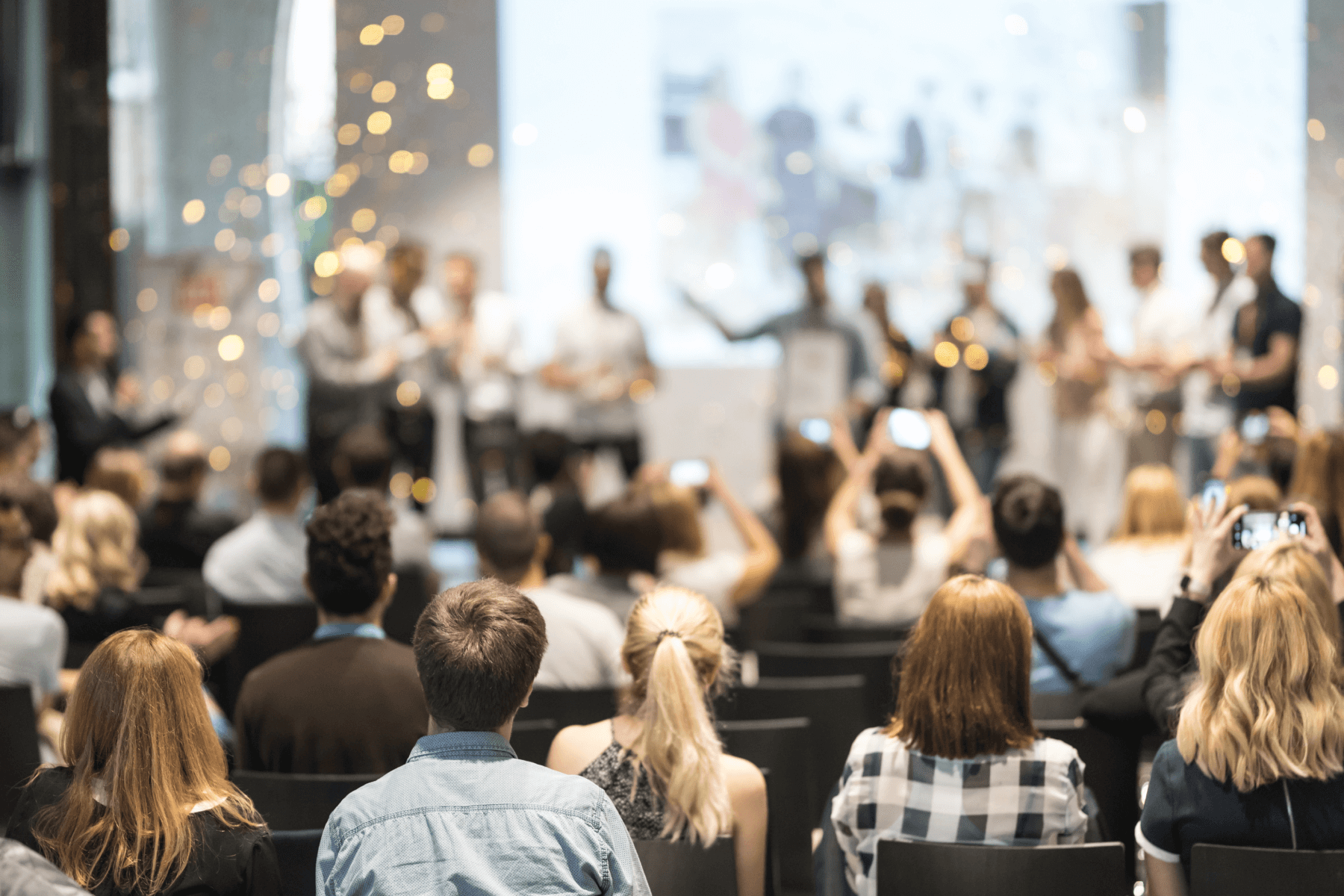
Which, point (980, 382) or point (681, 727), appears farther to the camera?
point (980, 382)

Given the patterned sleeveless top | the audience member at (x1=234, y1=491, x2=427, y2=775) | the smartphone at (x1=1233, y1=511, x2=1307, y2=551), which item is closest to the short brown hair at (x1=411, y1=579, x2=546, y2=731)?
the patterned sleeveless top

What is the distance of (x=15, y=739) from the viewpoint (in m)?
2.63

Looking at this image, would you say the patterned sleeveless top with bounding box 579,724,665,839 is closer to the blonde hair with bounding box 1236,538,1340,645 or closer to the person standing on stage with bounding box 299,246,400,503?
the blonde hair with bounding box 1236,538,1340,645

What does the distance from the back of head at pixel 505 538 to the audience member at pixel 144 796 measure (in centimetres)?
150

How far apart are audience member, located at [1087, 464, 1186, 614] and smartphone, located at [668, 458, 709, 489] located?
→ 1.28 meters

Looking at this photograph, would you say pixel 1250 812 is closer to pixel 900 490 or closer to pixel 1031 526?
pixel 1031 526

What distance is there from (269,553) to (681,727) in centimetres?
239

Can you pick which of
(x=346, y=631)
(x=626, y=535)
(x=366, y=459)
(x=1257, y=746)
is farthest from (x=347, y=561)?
(x=366, y=459)

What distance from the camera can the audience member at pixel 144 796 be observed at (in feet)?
5.35

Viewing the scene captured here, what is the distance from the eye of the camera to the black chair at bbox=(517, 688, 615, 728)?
278 centimetres

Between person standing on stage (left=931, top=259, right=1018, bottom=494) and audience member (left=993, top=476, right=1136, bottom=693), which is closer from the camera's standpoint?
audience member (left=993, top=476, right=1136, bottom=693)

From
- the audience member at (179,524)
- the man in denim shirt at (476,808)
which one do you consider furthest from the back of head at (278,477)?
the man in denim shirt at (476,808)

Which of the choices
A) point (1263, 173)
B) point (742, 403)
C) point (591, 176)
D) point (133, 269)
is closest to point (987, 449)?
point (742, 403)

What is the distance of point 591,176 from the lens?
8680mm
